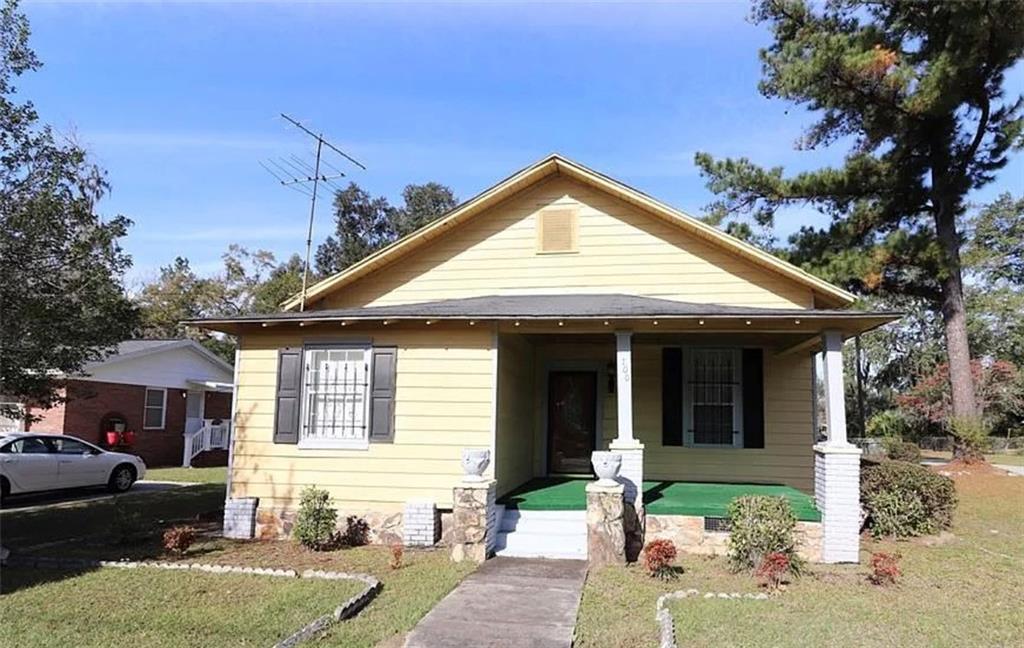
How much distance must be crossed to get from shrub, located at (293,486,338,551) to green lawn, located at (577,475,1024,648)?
3.39 metres

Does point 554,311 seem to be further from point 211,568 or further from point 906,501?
point 906,501

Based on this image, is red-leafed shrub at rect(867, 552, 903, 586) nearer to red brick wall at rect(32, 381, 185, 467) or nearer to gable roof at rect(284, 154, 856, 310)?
gable roof at rect(284, 154, 856, 310)

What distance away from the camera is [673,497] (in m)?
8.95

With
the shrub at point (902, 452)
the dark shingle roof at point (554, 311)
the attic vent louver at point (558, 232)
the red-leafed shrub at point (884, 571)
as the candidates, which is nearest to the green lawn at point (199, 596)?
the dark shingle roof at point (554, 311)

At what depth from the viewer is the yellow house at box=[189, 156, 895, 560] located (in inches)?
342

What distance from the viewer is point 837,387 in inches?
328

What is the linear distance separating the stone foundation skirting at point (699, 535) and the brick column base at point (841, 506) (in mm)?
113

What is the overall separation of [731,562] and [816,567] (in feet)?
3.48

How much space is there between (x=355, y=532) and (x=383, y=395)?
5.92ft

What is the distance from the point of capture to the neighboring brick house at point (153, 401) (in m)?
17.7

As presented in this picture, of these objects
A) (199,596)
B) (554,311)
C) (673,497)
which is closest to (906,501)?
(673,497)

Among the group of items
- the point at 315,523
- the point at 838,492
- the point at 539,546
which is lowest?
the point at 539,546

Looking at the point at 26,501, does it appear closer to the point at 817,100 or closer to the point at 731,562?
the point at 731,562

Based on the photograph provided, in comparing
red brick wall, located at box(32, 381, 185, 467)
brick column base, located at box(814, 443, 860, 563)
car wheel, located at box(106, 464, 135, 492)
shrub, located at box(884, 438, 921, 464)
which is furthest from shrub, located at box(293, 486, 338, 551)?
shrub, located at box(884, 438, 921, 464)
